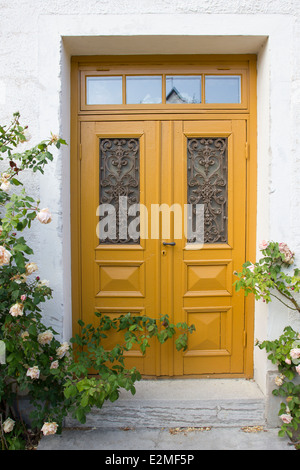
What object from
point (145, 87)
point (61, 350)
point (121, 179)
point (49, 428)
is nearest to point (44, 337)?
point (61, 350)

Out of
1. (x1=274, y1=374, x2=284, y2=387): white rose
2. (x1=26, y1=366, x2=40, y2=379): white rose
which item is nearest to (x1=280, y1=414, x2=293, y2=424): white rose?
(x1=274, y1=374, x2=284, y2=387): white rose

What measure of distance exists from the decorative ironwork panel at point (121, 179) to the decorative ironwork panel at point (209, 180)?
0.43 metres

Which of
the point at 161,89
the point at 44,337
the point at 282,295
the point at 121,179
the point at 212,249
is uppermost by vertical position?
the point at 161,89

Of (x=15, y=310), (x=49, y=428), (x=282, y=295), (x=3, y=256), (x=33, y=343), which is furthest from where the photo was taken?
(x=282, y=295)

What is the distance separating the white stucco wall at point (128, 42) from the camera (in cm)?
270

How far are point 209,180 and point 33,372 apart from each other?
189 cm

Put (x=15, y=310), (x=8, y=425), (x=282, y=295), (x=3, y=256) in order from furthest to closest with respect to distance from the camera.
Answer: (x=282, y=295) → (x=8, y=425) → (x=15, y=310) → (x=3, y=256)

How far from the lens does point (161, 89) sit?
10.0ft

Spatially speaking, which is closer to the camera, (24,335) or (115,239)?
(24,335)

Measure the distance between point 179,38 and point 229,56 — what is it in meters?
0.49

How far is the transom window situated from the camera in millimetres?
3055

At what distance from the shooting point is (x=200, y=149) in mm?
3062

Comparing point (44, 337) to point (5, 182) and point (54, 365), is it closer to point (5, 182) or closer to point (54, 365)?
point (54, 365)

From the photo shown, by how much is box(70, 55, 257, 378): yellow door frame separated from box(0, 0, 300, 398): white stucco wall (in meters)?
0.22
